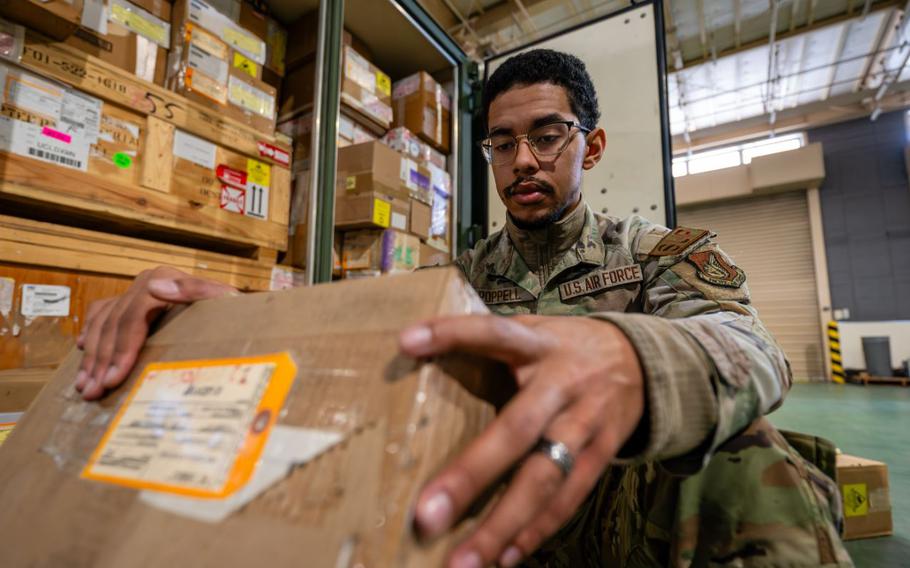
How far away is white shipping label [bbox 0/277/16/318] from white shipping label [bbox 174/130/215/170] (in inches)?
22.5

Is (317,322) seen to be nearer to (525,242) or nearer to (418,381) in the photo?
(418,381)

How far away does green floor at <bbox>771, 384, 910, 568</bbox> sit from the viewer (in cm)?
147

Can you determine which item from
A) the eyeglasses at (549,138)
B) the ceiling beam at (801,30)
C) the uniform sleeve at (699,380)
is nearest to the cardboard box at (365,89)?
the eyeglasses at (549,138)

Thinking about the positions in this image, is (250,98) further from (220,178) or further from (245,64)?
(220,178)

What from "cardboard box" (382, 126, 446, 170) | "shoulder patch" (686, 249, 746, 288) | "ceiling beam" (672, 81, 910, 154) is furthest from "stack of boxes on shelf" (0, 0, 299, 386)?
"ceiling beam" (672, 81, 910, 154)

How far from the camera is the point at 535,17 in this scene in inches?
177

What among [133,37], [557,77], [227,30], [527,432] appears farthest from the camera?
[227,30]

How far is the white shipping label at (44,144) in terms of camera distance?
44.5 inches

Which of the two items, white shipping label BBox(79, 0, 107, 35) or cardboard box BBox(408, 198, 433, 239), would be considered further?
cardboard box BBox(408, 198, 433, 239)

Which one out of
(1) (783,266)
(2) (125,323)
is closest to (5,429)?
(2) (125,323)

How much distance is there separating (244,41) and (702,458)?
→ 6.62ft

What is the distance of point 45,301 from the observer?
4.05ft

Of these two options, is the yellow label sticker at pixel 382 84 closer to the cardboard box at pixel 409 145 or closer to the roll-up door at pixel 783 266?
the cardboard box at pixel 409 145

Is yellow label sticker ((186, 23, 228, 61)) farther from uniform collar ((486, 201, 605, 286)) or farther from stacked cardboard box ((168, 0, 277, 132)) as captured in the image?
uniform collar ((486, 201, 605, 286))
